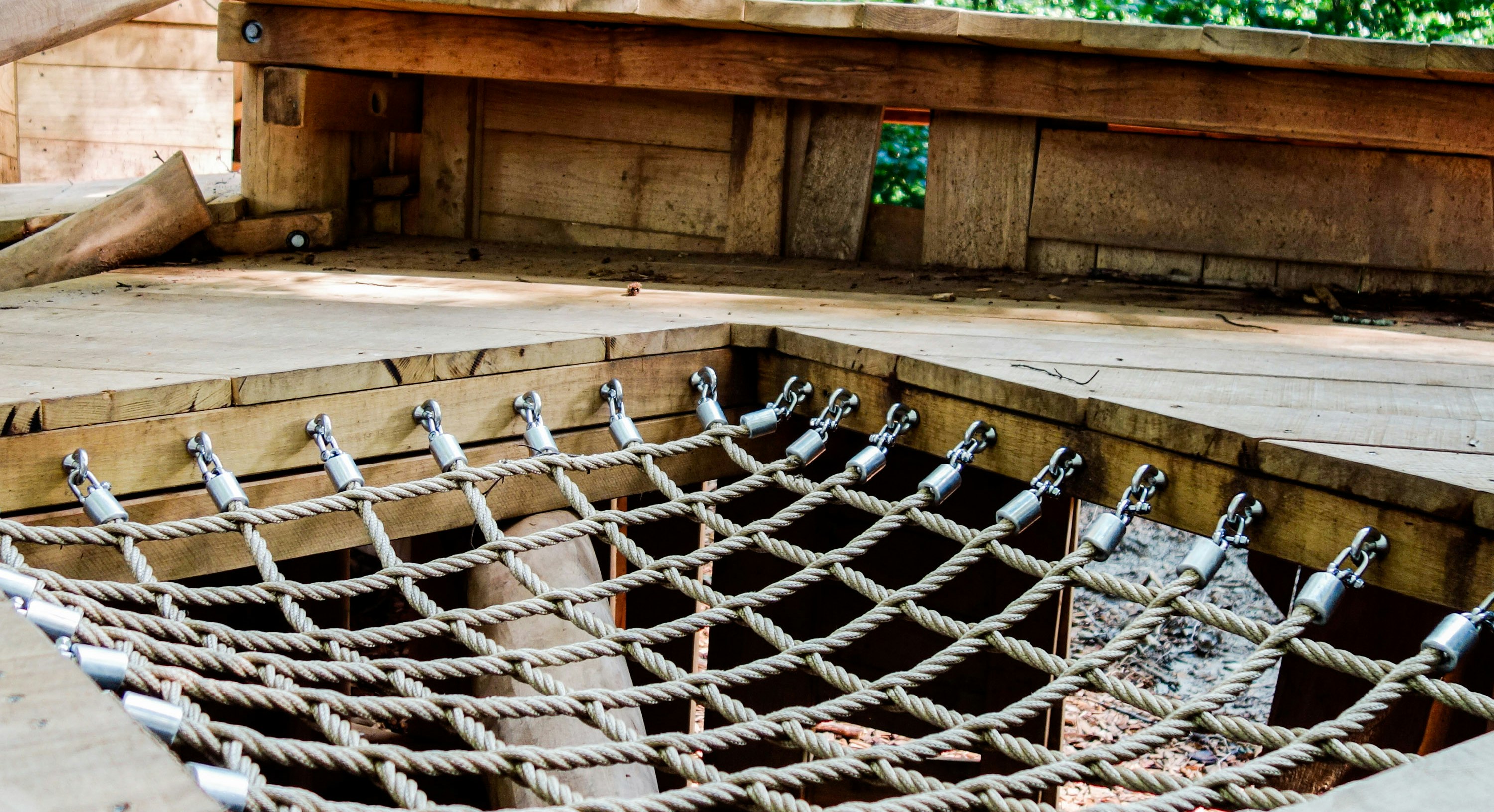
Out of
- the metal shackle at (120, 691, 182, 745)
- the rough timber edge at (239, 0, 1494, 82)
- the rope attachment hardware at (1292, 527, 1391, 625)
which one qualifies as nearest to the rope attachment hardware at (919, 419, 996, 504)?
the rope attachment hardware at (1292, 527, 1391, 625)

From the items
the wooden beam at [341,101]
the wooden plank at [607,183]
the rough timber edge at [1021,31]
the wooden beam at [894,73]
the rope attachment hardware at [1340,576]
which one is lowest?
the rope attachment hardware at [1340,576]

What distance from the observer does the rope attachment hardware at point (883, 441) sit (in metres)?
2.11

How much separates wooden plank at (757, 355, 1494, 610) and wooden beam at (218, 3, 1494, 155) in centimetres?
121

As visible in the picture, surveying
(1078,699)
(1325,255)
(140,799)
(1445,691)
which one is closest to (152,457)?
(140,799)

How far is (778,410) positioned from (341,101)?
1.85 m

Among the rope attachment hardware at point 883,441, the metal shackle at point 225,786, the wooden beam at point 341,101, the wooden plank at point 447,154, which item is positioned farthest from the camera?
the wooden plank at point 447,154

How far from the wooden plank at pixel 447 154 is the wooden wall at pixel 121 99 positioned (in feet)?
10.8

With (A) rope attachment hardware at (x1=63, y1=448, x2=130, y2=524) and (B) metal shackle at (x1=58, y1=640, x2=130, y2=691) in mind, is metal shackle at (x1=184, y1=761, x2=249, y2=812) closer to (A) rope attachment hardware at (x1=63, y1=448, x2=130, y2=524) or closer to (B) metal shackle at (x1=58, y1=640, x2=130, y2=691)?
(B) metal shackle at (x1=58, y1=640, x2=130, y2=691)

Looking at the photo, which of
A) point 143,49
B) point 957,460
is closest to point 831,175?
point 957,460

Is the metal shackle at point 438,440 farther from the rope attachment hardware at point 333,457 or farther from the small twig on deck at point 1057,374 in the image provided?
the small twig on deck at point 1057,374

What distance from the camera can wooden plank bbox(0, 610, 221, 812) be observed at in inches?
31.0

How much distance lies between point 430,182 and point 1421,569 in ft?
9.84

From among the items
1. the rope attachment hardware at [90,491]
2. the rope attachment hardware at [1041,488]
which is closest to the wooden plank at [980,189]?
the rope attachment hardware at [1041,488]

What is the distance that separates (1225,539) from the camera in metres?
1.81
